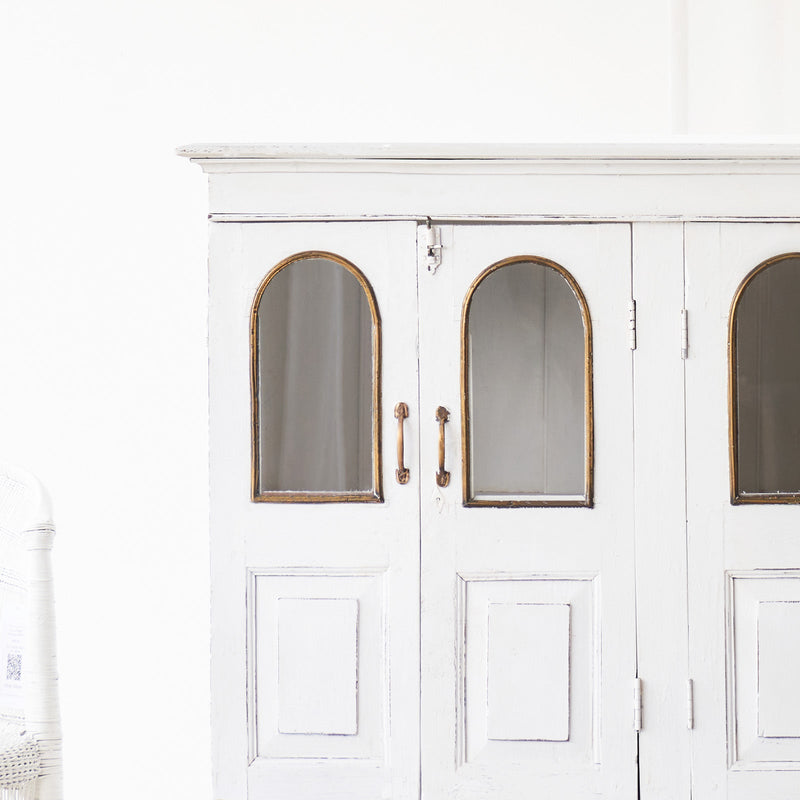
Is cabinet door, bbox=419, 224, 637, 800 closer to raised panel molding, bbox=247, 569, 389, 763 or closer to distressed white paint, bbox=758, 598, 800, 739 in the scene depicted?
raised panel molding, bbox=247, 569, 389, 763

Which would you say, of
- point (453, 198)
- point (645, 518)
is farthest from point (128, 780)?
point (453, 198)

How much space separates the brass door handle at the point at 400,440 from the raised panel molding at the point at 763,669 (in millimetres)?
776

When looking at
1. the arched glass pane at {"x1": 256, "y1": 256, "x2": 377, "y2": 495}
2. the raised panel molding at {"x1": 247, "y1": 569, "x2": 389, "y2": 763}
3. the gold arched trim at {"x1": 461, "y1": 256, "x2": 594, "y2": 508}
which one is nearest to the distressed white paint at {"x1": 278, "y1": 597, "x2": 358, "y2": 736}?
the raised panel molding at {"x1": 247, "y1": 569, "x2": 389, "y2": 763}

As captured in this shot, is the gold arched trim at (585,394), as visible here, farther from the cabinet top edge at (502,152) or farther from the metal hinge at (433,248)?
the cabinet top edge at (502,152)

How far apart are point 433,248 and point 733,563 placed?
99cm

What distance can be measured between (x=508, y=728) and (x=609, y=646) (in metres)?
0.30

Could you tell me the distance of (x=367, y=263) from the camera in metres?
1.91

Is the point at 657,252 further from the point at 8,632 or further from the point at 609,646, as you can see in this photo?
the point at 8,632

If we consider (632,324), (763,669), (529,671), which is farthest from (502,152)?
(763,669)

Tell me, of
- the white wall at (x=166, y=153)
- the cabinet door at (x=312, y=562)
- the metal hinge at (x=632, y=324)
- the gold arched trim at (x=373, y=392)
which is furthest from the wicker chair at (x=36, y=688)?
the metal hinge at (x=632, y=324)

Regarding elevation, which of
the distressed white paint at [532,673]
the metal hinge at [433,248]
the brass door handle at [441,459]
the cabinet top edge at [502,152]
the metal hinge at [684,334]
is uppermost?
the cabinet top edge at [502,152]

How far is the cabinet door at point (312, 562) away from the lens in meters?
1.91

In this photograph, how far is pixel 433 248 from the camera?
190 centimetres

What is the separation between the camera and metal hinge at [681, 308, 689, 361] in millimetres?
1903
